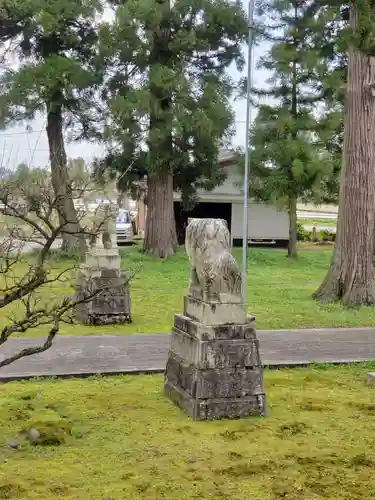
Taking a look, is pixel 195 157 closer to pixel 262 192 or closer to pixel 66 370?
pixel 262 192

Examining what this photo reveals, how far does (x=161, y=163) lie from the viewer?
22.7 meters

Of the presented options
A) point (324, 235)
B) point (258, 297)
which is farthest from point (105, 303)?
point (324, 235)

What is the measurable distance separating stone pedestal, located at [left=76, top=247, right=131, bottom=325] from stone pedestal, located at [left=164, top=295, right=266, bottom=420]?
5048 millimetres

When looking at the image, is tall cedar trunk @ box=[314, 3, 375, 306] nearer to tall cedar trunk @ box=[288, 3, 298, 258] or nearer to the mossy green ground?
the mossy green ground

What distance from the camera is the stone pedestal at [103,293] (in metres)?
11.8

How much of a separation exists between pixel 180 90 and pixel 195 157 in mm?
3823

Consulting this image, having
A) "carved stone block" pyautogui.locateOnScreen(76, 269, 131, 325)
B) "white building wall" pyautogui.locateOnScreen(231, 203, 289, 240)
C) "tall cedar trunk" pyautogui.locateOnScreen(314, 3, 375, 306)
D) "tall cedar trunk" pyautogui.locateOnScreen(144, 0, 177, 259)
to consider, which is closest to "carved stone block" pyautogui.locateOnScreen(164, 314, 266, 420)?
"carved stone block" pyautogui.locateOnScreen(76, 269, 131, 325)

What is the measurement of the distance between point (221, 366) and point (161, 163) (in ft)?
54.6

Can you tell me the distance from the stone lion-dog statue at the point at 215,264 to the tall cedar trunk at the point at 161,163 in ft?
48.6

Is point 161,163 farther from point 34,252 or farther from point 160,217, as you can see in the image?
point 34,252

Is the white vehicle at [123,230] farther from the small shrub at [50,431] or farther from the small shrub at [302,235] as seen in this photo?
the small shrub at [50,431]

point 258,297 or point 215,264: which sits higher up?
point 215,264

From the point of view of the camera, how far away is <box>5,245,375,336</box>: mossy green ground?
12.1 meters

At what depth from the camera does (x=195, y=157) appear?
24.5 m
